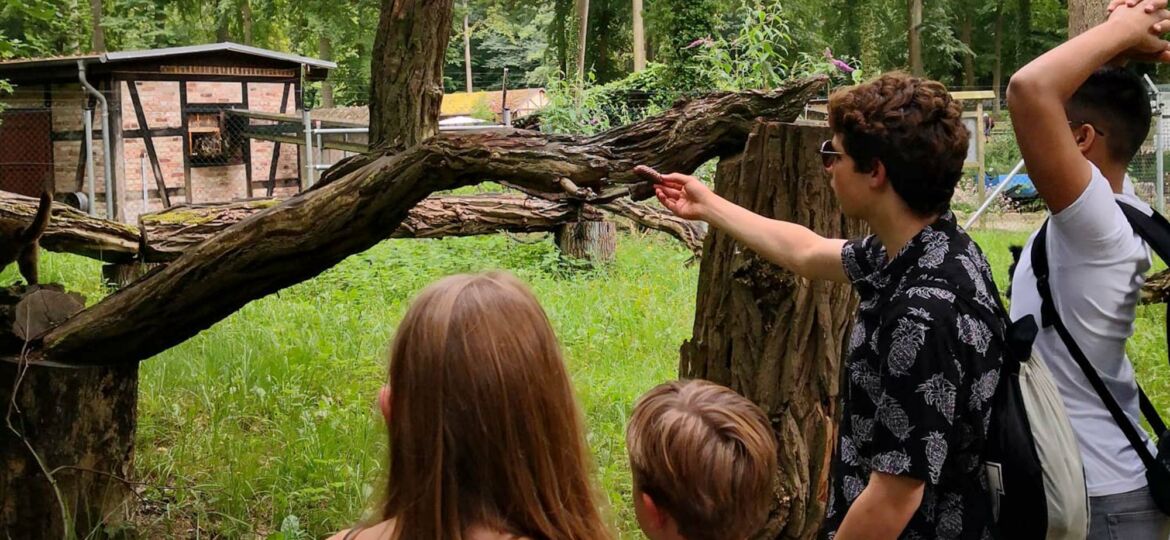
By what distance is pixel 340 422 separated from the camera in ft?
18.3

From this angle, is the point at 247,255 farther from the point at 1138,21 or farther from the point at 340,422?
the point at 1138,21

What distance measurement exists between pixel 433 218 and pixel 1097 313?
7.96m

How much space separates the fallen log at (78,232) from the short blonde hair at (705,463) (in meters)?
4.42

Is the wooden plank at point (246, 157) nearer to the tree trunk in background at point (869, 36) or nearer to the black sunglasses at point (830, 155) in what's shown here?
the black sunglasses at point (830, 155)

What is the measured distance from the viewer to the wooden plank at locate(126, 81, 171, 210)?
20031 mm

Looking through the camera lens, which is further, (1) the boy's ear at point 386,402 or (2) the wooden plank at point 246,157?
(2) the wooden plank at point 246,157

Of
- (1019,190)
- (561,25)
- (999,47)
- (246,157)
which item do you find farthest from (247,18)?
(999,47)

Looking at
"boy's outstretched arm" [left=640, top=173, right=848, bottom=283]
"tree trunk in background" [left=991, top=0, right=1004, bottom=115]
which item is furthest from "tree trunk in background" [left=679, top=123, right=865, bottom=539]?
"tree trunk in background" [left=991, top=0, right=1004, bottom=115]

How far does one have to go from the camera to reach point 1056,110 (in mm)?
2178

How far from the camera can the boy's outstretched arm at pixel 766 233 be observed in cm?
267

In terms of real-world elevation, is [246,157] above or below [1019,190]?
above

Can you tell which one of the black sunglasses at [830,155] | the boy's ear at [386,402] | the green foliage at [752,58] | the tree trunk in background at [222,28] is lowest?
the boy's ear at [386,402]

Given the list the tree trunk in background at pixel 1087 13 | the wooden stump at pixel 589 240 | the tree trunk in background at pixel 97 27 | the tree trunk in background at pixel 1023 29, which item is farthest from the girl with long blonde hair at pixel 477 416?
the tree trunk in background at pixel 1023 29

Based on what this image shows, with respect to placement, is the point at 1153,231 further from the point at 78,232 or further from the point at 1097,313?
the point at 78,232
